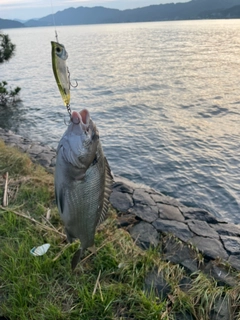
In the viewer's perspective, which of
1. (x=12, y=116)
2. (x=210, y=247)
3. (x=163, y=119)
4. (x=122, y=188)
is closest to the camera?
(x=210, y=247)

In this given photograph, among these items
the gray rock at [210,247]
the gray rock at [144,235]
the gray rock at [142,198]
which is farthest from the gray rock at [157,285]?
the gray rock at [142,198]

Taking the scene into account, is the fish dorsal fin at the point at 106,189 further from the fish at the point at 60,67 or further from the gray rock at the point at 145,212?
the gray rock at the point at 145,212

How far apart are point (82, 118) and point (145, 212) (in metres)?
4.22

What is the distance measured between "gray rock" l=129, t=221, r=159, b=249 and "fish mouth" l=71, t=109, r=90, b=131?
311cm

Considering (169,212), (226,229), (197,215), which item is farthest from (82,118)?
(197,215)

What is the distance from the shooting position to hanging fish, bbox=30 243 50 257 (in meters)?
4.18

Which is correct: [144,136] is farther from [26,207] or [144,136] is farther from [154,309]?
[154,309]

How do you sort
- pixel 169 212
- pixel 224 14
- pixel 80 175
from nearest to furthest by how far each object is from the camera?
pixel 80 175 < pixel 169 212 < pixel 224 14

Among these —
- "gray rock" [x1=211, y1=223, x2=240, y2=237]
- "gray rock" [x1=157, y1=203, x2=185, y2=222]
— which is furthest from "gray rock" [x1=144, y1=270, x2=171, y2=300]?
"gray rock" [x1=211, y1=223, x2=240, y2=237]

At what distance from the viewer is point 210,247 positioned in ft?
16.9

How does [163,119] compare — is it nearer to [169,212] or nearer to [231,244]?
[169,212]

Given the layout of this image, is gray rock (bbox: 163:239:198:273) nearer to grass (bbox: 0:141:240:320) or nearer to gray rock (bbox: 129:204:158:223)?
grass (bbox: 0:141:240:320)

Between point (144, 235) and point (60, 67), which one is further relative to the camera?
point (144, 235)

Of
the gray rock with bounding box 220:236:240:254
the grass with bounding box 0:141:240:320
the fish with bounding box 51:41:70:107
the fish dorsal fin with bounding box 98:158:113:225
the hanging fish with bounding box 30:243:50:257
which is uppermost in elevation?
the fish with bounding box 51:41:70:107
